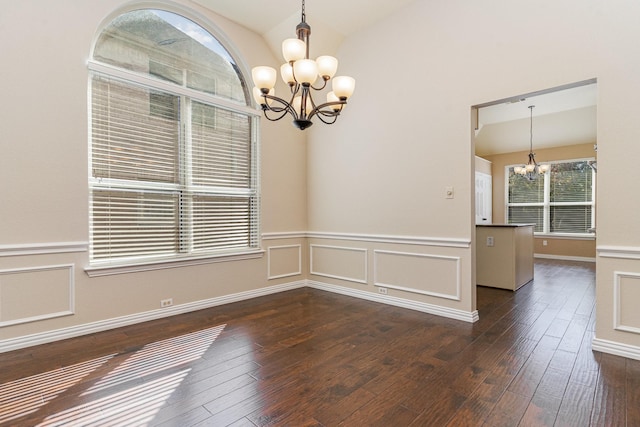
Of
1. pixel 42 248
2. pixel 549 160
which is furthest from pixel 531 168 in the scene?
pixel 42 248

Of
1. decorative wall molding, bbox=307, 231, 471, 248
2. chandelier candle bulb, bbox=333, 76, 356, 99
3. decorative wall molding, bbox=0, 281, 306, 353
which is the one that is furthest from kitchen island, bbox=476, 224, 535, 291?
chandelier candle bulb, bbox=333, 76, 356, 99

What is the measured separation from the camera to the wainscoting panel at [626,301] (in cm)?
253

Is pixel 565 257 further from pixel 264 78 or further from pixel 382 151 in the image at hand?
pixel 264 78

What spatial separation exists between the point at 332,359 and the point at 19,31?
3.76 m

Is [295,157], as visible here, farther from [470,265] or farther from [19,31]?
[19,31]

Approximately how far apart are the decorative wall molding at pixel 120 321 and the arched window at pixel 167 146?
1.88ft

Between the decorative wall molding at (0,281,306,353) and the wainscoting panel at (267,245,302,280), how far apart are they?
218mm

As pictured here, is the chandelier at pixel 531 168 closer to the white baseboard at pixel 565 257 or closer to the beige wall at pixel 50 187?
the white baseboard at pixel 565 257

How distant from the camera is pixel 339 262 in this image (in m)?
4.70

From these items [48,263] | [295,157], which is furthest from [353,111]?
[48,263]

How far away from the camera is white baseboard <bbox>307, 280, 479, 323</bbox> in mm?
3467

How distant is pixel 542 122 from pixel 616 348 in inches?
241

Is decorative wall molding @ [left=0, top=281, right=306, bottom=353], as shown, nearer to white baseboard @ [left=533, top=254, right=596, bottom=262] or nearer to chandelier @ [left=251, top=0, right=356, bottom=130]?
chandelier @ [left=251, top=0, right=356, bottom=130]

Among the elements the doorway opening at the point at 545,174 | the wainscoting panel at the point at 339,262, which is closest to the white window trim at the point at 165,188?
Result: the wainscoting panel at the point at 339,262
